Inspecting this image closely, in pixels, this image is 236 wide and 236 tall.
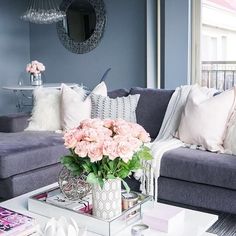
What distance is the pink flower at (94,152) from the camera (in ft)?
4.85

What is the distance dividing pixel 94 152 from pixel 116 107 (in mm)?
1761

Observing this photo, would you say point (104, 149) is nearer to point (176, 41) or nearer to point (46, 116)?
point (46, 116)

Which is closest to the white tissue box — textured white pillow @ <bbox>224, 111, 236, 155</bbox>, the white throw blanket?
the white throw blanket

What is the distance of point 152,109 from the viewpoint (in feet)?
10.6

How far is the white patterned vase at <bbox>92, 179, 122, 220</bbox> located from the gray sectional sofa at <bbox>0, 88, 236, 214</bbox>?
3.14ft

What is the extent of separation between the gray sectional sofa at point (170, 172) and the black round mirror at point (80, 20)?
10.3 feet

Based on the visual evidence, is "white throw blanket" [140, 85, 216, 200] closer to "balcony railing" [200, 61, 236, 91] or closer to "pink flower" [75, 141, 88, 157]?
"pink flower" [75, 141, 88, 157]

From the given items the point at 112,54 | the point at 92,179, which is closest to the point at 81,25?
the point at 112,54

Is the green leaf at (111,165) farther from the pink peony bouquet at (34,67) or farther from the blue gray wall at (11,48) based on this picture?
the blue gray wall at (11,48)

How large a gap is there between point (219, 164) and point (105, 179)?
41.9 inches

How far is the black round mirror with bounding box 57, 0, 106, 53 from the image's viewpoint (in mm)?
5719

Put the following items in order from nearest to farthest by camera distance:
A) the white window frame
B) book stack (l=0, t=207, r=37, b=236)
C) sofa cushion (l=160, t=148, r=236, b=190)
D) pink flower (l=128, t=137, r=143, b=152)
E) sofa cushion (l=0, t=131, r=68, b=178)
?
book stack (l=0, t=207, r=37, b=236) → pink flower (l=128, t=137, r=143, b=152) → sofa cushion (l=160, t=148, r=236, b=190) → sofa cushion (l=0, t=131, r=68, b=178) → the white window frame

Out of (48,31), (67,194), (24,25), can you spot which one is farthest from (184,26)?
(67,194)

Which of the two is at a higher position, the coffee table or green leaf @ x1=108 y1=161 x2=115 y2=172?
green leaf @ x1=108 y1=161 x2=115 y2=172
